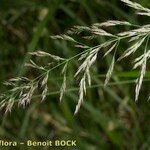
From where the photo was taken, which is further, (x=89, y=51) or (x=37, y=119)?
(x=37, y=119)

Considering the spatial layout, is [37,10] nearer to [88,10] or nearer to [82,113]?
[88,10]

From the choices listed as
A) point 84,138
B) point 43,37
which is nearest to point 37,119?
point 84,138

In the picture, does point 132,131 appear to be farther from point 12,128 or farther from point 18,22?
point 18,22

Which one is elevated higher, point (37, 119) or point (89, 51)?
point (89, 51)

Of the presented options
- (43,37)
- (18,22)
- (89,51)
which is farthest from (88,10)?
(89,51)

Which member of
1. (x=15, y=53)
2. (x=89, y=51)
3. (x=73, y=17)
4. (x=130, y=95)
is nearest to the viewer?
(x=89, y=51)

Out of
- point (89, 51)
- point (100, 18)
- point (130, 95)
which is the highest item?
point (100, 18)

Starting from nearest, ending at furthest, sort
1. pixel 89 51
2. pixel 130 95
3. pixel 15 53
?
1. pixel 89 51
2. pixel 130 95
3. pixel 15 53
